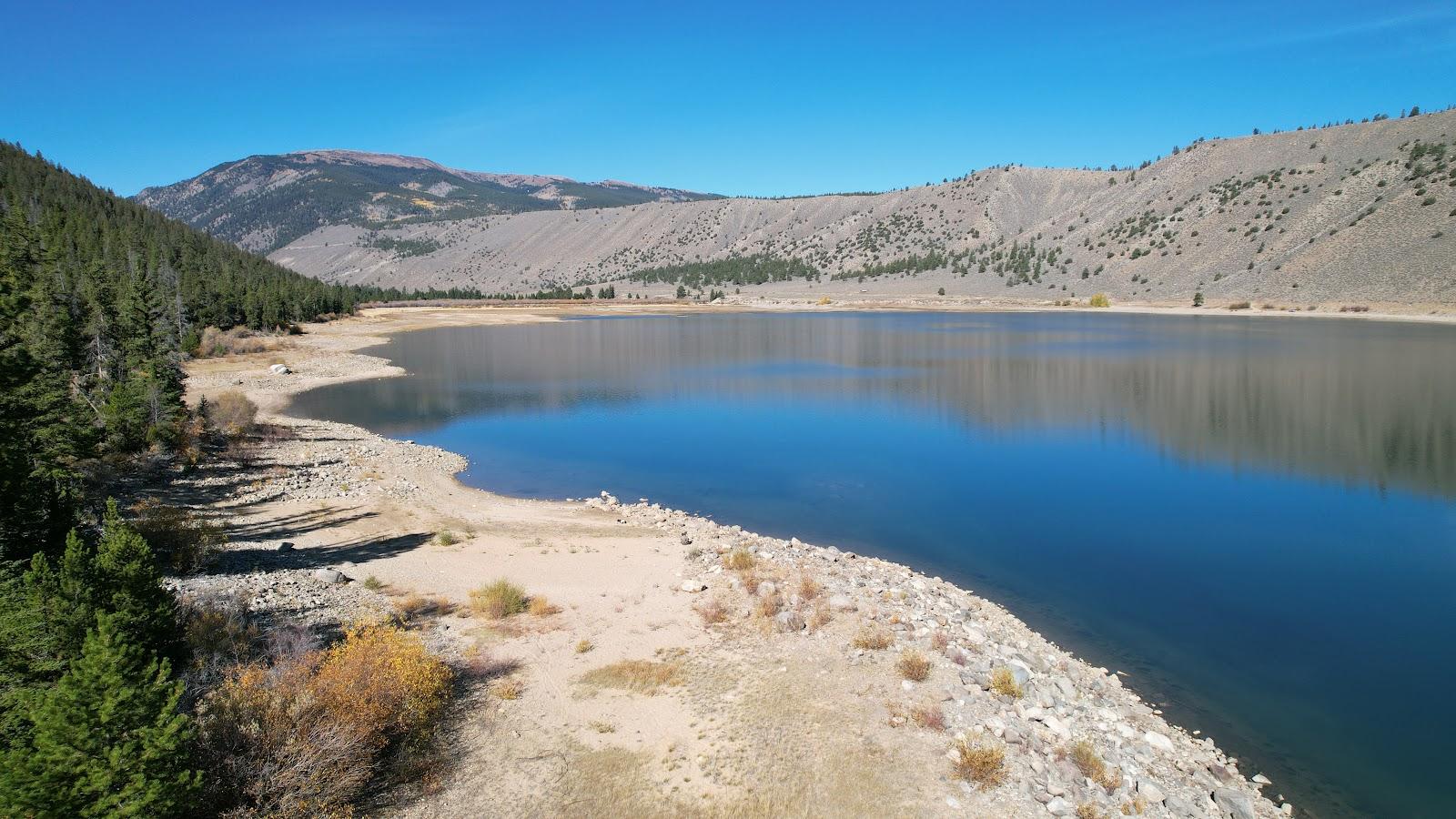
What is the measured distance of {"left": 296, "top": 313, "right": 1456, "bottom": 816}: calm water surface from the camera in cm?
1052

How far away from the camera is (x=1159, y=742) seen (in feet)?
28.4

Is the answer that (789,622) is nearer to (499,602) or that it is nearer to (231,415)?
(499,602)

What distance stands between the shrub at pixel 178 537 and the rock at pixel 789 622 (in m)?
9.33

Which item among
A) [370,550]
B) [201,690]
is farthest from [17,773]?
[370,550]

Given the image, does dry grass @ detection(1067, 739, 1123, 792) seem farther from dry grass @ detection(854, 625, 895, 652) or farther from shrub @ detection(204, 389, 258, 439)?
shrub @ detection(204, 389, 258, 439)

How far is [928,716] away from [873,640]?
1.86m

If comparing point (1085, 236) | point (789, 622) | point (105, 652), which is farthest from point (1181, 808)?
point (1085, 236)

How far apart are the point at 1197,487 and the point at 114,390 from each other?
97.4ft

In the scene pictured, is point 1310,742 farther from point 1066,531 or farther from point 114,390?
point 114,390

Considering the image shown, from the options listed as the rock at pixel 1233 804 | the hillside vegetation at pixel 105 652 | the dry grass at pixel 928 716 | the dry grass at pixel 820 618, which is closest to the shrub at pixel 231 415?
the hillside vegetation at pixel 105 652

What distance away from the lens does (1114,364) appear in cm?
4353

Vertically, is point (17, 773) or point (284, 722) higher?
point (17, 773)

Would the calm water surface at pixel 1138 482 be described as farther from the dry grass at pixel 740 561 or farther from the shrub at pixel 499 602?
the shrub at pixel 499 602

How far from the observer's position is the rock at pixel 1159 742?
8.57m
